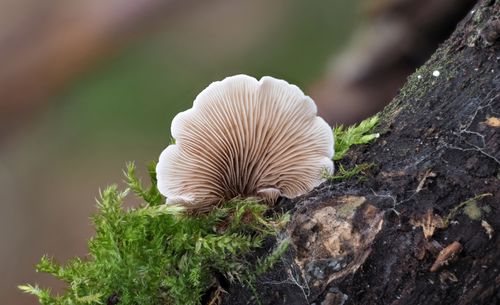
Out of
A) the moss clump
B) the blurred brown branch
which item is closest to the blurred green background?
the blurred brown branch

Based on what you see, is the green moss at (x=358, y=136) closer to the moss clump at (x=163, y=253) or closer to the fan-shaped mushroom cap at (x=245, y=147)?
the fan-shaped mushroom cap at (x=245, y=147)

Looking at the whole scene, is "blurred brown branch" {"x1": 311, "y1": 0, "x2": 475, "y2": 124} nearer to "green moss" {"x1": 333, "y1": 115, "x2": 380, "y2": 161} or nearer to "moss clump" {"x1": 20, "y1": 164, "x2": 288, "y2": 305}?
"green moss" {"x1": 333, "y1": 115, "x2": 380, "y2": 161}

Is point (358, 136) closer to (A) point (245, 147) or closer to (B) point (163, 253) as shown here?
(A) point (245, 147)

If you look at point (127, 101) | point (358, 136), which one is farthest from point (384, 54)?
point (358, 136)

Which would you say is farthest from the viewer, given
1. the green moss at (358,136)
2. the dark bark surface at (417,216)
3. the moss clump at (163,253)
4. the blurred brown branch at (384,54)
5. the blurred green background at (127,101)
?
the blurred green background at (127,101)

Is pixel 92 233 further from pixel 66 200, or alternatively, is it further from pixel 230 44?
pixel 230 44

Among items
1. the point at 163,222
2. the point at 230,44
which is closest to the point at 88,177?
the point at 230,44

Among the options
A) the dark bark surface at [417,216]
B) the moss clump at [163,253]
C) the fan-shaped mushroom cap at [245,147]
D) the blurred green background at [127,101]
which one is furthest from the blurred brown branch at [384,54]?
the moss clump at [163,253]

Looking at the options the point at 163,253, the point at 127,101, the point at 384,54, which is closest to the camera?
the point at 163,253
